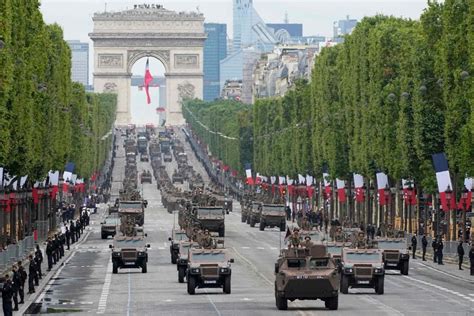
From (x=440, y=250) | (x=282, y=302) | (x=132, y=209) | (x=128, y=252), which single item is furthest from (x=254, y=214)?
(x=282, y=302)

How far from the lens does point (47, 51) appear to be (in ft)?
390

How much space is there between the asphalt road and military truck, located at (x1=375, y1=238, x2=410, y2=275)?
0.63 meters

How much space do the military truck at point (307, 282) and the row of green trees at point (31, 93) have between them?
1459 centimetres

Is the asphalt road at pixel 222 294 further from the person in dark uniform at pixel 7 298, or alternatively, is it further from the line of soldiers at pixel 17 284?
the person in dark uniform at pixel 7 298

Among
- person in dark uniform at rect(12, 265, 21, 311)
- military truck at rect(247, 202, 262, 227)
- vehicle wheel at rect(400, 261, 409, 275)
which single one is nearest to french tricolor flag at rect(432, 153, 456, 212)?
vehicle wheel at rect(400, 261, 409, 275)

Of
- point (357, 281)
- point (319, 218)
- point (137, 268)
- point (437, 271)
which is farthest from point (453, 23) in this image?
point (319, 218)

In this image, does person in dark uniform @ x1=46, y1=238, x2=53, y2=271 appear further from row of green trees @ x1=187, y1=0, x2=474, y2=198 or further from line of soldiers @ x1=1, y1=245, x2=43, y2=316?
row of green trees @ x1=187, y1=0, x2=474, y2=198

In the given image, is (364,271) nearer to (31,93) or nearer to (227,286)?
(227,286)

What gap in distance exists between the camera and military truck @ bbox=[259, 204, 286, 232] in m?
136

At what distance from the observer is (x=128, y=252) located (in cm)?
8088

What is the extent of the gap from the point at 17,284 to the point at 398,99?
57436 millimetres

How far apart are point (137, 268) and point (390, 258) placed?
1245 centimetres

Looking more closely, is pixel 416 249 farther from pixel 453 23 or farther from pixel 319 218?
pixel 319 218

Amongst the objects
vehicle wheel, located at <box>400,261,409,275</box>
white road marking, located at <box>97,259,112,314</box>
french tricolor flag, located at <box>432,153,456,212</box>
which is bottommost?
white road marking, located at <box>97,259,112,314</box>
